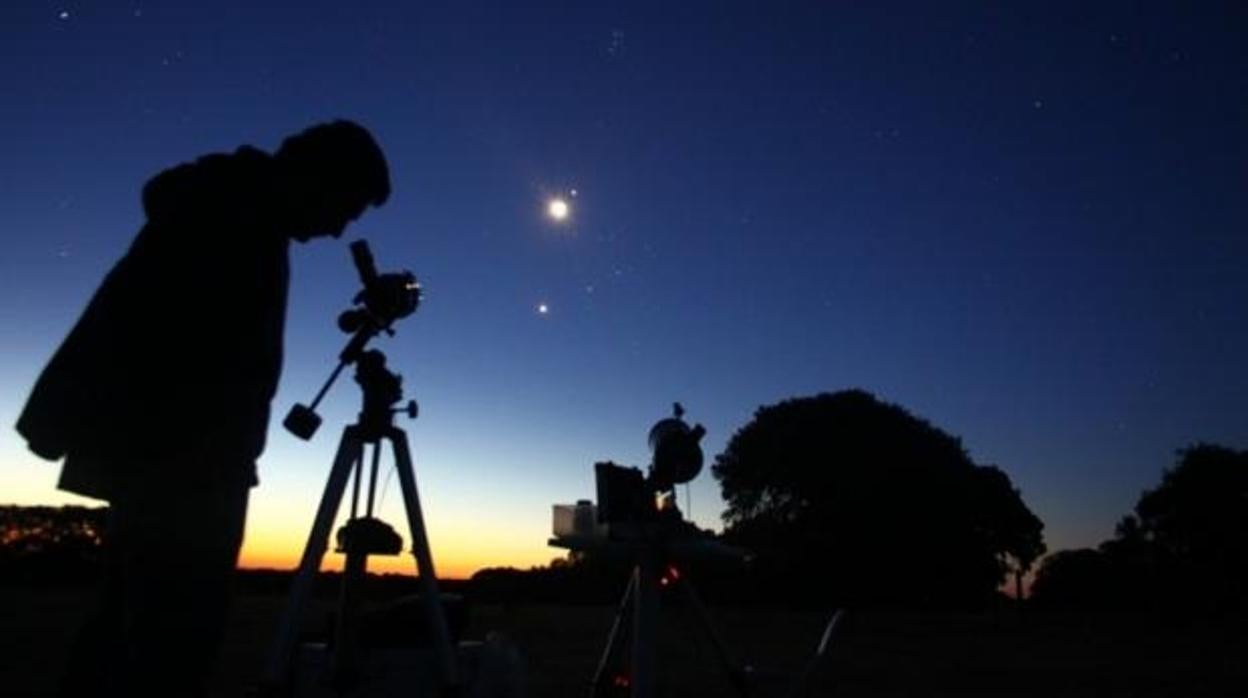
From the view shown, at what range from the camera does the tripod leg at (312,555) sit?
321 centimetres

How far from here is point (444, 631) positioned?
3.37 meters

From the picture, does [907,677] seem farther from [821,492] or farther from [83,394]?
[821,492]

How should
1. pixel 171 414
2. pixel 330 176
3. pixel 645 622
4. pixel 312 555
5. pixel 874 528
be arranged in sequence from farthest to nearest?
pixel 874 528 < pixel 645 622 < pixel 312 555 < pixel 330 176 < pixel 171 414

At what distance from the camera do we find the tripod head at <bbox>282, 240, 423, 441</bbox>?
3615mm

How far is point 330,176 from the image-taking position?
2.67m

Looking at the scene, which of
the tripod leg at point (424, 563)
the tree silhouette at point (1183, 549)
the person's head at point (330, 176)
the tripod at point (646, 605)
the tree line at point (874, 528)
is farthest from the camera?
the tree silhouette at point (1183, 549)

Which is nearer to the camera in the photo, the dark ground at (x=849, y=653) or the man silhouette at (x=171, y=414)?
the man silhouette at (x=171, y=414)

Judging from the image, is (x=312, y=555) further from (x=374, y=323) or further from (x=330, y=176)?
(x=330, y=176)

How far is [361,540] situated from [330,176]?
5.45 ft

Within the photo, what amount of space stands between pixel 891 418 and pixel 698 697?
94.8 ft

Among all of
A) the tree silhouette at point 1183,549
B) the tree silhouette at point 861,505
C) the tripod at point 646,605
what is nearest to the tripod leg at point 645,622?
the tripod at point 646,605

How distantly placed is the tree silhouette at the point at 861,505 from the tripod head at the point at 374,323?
1046 inches

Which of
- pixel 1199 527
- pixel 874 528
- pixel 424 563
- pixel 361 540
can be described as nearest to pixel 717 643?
pixel 424 563

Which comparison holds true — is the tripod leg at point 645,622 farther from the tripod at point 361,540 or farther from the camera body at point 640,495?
the tripod at point 361,540
